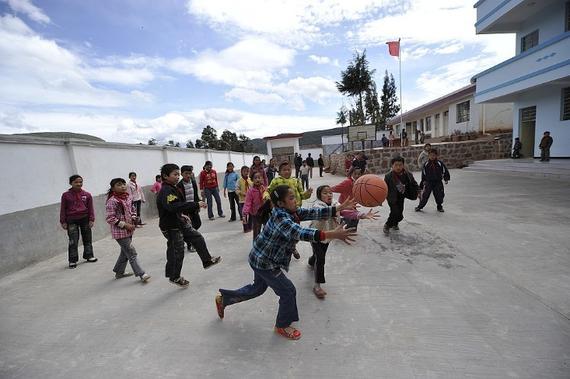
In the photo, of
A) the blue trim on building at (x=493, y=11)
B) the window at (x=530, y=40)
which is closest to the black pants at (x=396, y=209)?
the blue trim on building at (x=493, y=11)

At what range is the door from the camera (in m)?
13.9

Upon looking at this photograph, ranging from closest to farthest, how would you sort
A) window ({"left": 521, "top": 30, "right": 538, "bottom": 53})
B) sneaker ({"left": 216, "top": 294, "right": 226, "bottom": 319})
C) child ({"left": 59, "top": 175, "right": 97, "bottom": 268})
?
sneaker ({"left": 216, "top": 294, "right": 226, "bottom": 319})
child ({"left": 59, "top": 175, "right": 97, "bottom": 268})
window ({"left": 521, "top": 30, "right": 538, "bottom": 53})

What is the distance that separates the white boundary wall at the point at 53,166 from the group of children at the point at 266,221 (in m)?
1.13

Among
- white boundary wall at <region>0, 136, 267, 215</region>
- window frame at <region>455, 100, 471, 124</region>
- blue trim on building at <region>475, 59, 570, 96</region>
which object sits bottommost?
white boundary wall at <region>0, 136, 267, 215</region>

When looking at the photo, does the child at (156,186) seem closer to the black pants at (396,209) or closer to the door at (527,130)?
the black pants at (396,209)

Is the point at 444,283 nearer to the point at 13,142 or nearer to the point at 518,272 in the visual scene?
the point at 518,272

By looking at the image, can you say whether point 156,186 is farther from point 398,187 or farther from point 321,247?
point 321,247

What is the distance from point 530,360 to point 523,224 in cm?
419

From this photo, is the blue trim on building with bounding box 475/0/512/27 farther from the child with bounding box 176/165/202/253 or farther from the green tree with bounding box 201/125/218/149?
the green tree with bounding box 201/125/218/149

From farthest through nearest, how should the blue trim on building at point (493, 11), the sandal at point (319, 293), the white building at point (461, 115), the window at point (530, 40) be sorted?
the white building at point (461, 115)
the window at point (530, 40)
the blue trim on building at point (493, 11)
the sandal at point (319, 293)

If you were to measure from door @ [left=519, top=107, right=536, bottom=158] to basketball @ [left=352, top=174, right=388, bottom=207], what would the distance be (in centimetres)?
1385

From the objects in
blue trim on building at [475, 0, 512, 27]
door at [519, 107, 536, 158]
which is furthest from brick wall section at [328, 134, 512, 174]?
blue trim on building at [475, 0, 512, 27]

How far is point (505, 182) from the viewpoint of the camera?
34.4 ft

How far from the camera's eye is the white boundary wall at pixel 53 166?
5.11 meters
